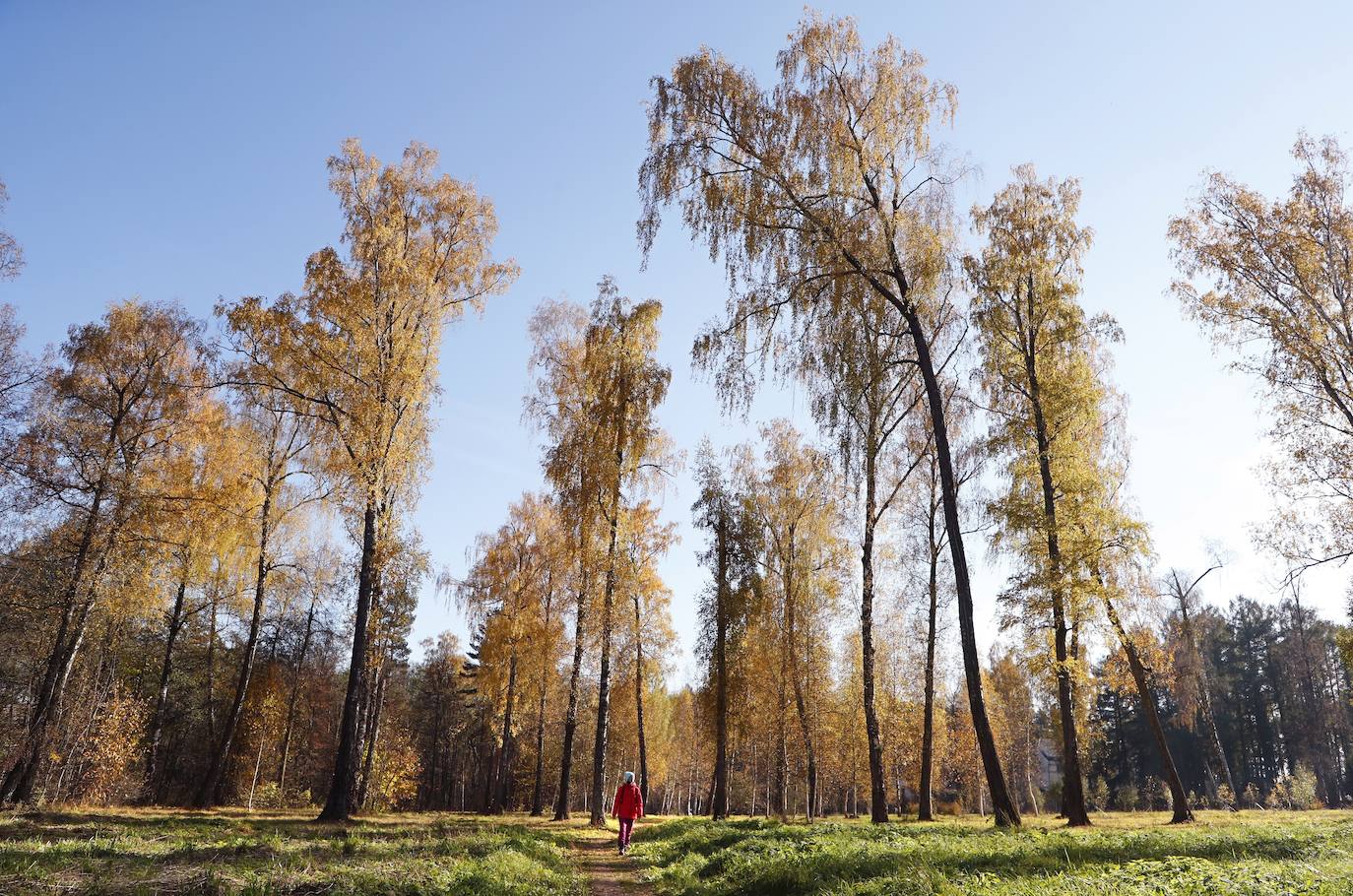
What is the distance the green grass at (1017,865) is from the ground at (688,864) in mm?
24

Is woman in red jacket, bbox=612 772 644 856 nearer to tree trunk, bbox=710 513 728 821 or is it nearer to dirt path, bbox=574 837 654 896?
dirt path, bbox=574 837 654 896

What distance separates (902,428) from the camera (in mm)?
→ 23328

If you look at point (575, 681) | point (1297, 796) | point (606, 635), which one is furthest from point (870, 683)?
point (1297, 796)

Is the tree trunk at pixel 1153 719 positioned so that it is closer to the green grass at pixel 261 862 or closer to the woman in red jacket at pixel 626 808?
the woman in red jacket at pixel 626 808

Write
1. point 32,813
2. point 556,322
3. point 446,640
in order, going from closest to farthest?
point 32,813 → point 556,322 → point 446,640

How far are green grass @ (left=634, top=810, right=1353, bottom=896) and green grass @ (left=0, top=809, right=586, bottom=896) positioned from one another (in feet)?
8.30

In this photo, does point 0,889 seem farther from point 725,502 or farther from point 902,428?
point 902,428

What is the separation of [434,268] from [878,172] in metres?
11.8

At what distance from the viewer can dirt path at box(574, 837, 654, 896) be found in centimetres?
1068

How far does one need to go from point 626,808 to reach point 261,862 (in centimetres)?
936

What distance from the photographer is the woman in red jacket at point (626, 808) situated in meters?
15.6

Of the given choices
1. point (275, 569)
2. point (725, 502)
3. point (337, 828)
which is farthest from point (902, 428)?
point (275, 569)

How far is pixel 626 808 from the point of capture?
Answer: 15.8m

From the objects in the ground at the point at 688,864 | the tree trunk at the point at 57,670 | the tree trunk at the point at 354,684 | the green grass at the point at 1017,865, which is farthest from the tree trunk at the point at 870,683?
the tree trunk at the point at 57,670
